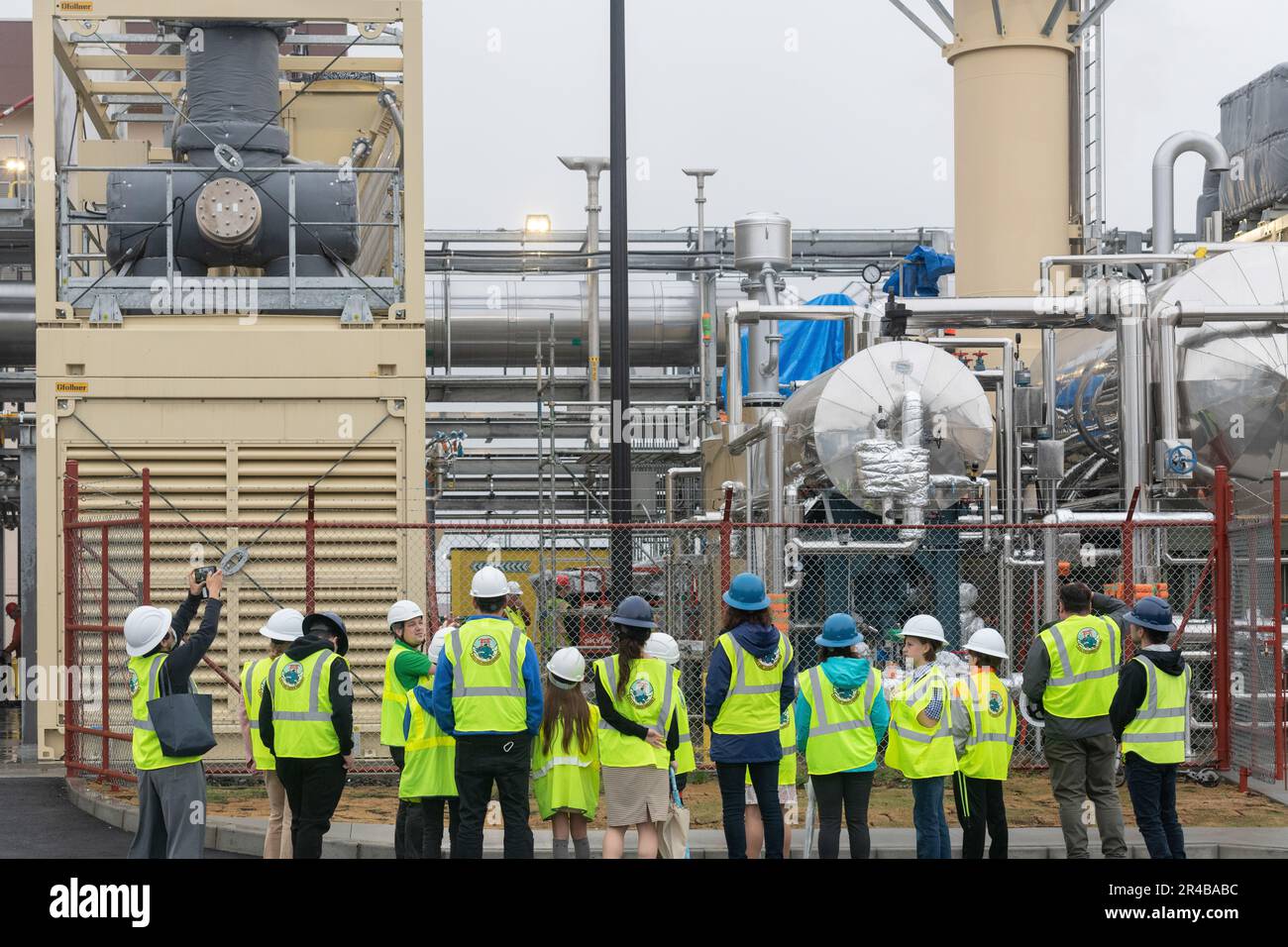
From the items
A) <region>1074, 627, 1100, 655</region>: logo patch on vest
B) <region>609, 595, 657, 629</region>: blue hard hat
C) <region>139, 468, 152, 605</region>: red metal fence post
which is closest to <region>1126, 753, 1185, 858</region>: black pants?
<region>1074, 627, 1100, 655</region>: logo patch on vest

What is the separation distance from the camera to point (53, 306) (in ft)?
50.5

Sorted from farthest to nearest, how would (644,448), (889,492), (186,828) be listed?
1. (644,448)
2. (889,492)
3. (186,828)

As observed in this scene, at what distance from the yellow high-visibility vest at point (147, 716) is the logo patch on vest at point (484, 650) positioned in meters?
1.60

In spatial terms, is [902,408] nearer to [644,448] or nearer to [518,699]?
[518,699]

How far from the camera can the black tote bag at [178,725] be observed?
9.03 meters

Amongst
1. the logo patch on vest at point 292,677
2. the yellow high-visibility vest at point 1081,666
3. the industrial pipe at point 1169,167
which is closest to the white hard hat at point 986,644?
the yellow high-visibility vest at point 1081,666

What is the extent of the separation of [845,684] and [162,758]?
3823 mm

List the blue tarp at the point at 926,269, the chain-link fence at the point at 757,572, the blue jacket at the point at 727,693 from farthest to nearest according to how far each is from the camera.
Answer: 1. the blue tarp at the point at 926,269
2. the chain-link fence at the point at 757,572
3. the blue jacket at the point at 727,693

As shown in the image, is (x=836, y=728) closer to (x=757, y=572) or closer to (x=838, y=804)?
(x=838, y=804)

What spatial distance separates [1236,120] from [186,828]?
1787cm

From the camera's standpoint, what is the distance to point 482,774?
9727mm

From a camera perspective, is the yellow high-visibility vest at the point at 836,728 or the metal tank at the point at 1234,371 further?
the metal tank at the point at 1234,371

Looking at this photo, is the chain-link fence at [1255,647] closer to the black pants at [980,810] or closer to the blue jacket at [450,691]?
the black pants at [980,810]
